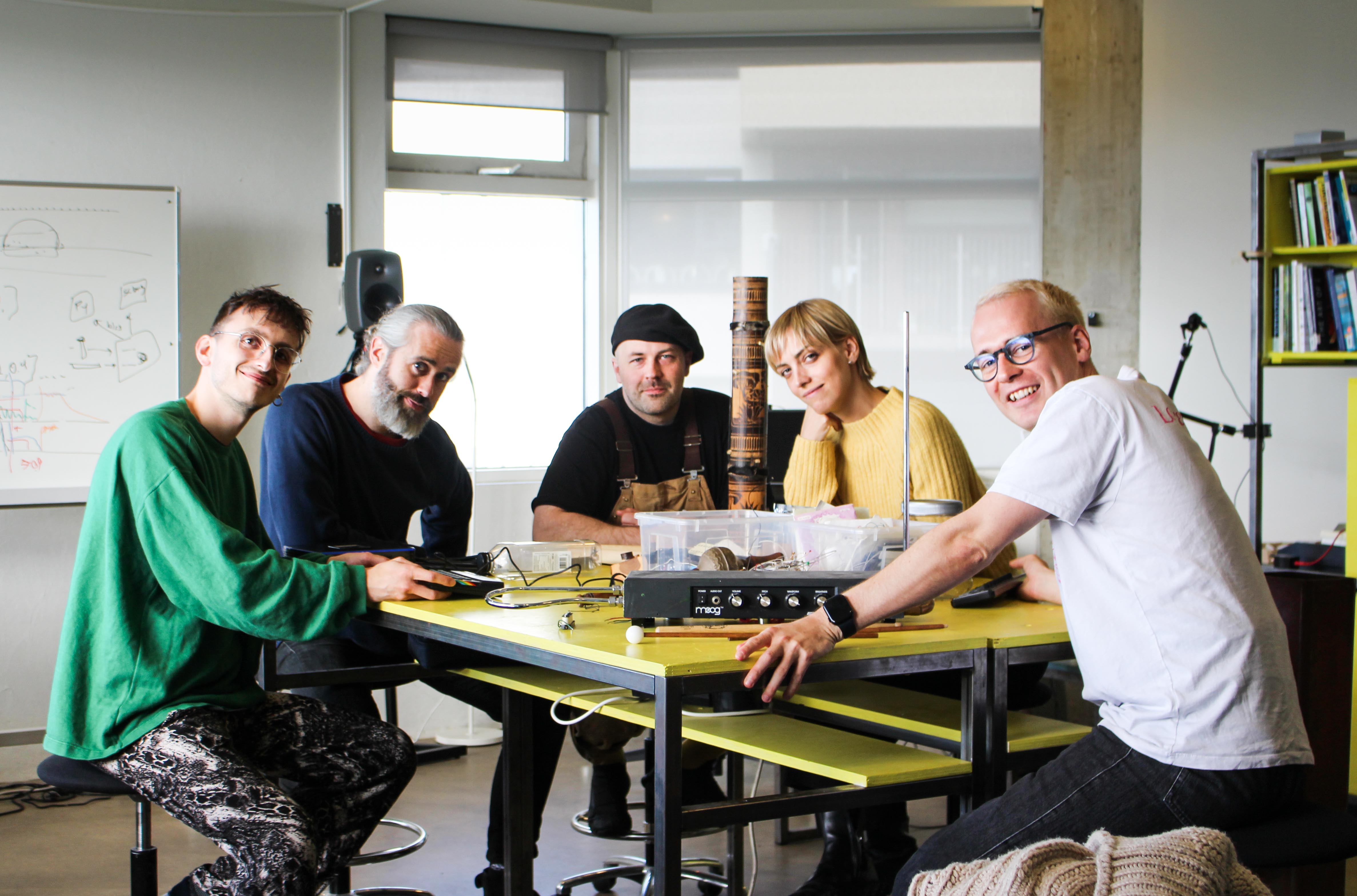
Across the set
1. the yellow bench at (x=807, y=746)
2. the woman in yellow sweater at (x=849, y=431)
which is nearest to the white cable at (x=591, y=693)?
the yellow bench at (x=807, y=746)

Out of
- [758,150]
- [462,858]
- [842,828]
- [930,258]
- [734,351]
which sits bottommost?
[462,858]

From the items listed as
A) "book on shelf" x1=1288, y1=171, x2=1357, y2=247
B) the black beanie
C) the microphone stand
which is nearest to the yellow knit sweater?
the black beanie

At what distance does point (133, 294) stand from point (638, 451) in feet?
6.27

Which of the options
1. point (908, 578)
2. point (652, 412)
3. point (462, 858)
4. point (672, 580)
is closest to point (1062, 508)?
point (908, 578)

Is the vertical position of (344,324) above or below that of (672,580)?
above

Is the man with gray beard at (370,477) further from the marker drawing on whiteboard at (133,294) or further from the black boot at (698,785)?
the marker drawing on whiteboard at (133,294)

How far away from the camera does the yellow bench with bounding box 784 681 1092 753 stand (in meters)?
1.84

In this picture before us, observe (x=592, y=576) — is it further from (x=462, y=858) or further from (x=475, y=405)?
(x=475, y=405)

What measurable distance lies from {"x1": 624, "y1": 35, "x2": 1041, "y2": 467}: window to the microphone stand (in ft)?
2.24

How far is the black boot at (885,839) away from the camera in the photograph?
2.61 metres

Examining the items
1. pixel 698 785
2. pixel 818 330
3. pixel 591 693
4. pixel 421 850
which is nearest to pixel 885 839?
pixel 698 785

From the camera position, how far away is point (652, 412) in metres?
3.26

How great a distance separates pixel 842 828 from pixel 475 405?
2.67 meters

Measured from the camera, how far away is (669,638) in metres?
1.71
